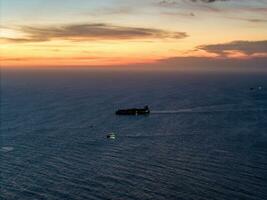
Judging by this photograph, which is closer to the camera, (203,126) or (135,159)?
(135,159)

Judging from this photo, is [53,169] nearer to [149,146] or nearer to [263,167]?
[149,146]

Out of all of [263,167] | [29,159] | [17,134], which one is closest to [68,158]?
[29,159]

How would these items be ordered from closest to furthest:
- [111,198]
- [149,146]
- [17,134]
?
[111,198] → [149,146] → [17,134]

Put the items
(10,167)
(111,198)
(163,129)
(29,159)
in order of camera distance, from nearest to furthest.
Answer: (111,198)
(10,167)
(29,159)
(163,129)

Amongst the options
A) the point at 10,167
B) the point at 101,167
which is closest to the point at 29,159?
the point at 10,167

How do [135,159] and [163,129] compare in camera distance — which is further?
[163,129]

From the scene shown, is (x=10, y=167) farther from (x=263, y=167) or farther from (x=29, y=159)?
(x=263, y=167)

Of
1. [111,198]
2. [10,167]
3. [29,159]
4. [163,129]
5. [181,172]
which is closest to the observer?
[111,198]

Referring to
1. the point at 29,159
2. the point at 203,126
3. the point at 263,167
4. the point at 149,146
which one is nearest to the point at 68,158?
the point at 29,159

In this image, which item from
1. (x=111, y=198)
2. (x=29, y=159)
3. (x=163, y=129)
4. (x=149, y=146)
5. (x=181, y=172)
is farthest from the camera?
(x=163, y=129)
